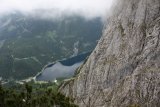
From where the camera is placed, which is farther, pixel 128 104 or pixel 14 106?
pixel 128 104

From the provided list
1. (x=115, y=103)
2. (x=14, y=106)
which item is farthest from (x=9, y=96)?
(x=115, y=103)

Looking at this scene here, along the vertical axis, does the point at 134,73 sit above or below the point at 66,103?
above

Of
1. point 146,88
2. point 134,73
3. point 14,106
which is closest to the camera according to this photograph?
point 14,106

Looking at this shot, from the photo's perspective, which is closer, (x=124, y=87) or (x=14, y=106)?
(x=14, y=106)

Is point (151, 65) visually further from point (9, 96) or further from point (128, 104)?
point (9, 96)

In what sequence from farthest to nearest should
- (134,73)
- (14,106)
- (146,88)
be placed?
(134,73)
(146,88)
(14,106)

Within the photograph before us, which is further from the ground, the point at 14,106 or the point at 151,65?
the point at 151,65

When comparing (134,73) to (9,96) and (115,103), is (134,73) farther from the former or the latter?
(9,96)

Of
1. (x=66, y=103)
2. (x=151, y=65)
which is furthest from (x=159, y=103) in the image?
(x=66, y=103)
